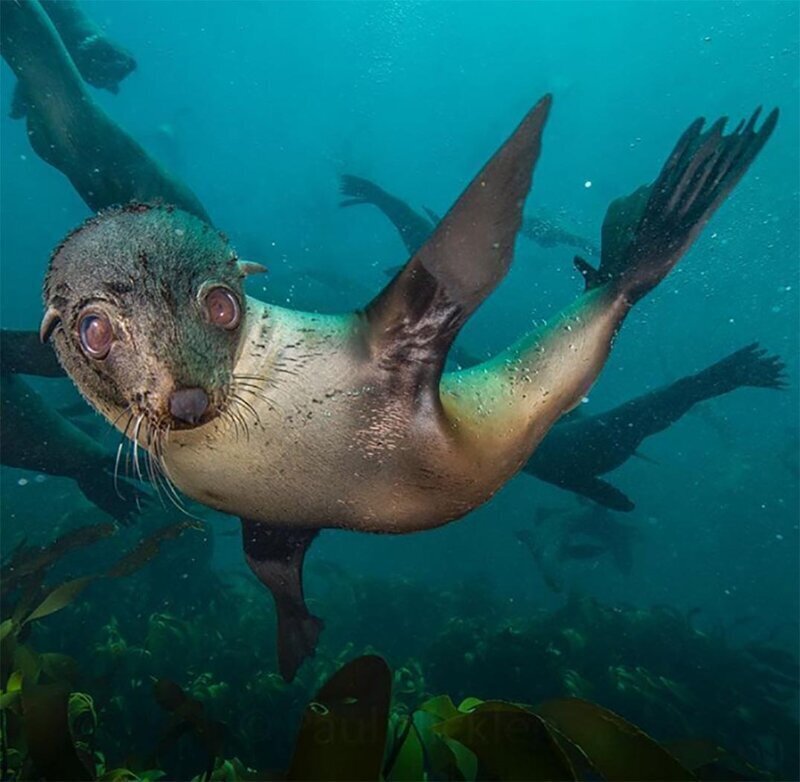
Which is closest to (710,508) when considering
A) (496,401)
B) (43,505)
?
(43,505)

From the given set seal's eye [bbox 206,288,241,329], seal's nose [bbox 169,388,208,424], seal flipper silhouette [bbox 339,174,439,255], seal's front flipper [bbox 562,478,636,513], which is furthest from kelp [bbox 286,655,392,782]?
seal flipper silhouette [bbox 339,174,439,255]

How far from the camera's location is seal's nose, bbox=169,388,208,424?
4.22 ft

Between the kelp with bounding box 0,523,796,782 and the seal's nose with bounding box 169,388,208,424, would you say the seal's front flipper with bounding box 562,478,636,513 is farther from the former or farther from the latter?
the seal's nose with bounding box 169,388,208,424

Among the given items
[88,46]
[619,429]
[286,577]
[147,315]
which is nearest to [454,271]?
[147,315]

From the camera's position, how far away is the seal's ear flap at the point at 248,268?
1712mm

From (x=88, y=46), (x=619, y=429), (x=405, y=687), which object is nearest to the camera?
(x=405, y=687)

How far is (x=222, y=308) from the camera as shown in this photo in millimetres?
1503

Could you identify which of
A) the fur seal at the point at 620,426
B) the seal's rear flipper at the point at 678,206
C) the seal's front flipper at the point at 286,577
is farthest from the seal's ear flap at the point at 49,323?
the fur seal at the point at 620,426

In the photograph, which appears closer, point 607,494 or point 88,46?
point 607,494

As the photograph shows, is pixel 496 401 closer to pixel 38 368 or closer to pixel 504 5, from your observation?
pixel 38 368

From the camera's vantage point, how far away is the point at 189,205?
17.7 feet

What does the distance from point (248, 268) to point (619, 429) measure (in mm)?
5058

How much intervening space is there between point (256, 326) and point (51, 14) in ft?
30.1

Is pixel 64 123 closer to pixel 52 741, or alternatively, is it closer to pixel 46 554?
pixel 46 554
